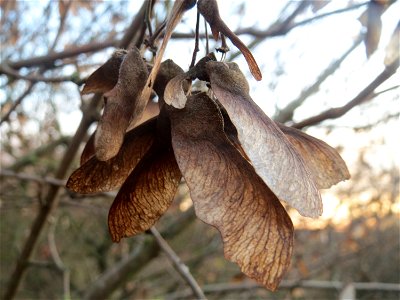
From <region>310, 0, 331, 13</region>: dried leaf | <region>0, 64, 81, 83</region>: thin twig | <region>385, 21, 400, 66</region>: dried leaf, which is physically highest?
<region>0, 64, 81, 83</region>: thin twig

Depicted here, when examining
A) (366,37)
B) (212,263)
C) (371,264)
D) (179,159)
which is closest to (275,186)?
(179,159)

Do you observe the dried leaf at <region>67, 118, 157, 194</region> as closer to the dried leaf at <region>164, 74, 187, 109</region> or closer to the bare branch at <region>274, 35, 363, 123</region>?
the dried leaf at <region>164, 74, 187, 109</region>

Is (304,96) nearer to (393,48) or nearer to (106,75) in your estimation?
(393,48)

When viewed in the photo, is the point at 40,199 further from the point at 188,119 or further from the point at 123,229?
the point at 188,119

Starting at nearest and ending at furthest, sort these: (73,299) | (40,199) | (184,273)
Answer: (184,273)
(40,199)
(73,299)

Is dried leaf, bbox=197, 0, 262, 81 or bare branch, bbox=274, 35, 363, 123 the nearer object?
dried leaf, bbox=197, 0, 262, 81

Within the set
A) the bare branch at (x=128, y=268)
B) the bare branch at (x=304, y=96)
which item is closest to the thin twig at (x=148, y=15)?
the bare branch at (x=304, y=96)

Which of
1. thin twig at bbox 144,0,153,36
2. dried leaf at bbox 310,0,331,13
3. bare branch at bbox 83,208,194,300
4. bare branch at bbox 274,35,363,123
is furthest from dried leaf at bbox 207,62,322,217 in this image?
bare branch at bbox 83,208,194,300
